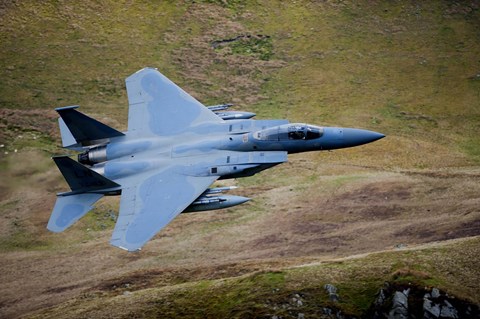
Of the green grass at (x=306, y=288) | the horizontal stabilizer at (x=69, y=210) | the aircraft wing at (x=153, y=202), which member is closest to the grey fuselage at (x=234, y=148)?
the aircraft wing at (x=153, y=202)

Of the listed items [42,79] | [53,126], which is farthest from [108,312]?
[42,79]

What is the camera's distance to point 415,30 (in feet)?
291

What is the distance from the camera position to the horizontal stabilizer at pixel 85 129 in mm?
47000

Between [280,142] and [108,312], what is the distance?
49.3 ft

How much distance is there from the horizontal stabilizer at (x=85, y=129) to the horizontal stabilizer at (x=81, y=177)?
13.6 feet

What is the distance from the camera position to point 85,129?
4756cm

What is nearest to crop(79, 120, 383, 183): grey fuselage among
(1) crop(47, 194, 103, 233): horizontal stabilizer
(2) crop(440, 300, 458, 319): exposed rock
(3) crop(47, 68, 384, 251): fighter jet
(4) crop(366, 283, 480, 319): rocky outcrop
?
(3) crop(47, 68, 384, 251): fighter jet

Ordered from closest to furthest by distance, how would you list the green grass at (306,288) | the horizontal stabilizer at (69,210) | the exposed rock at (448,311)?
the exposed rock at (448,311), the green grass at (306,288), the horizontal stabilizer at (69,210)

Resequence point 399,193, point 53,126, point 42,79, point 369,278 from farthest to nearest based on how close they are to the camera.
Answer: point 42,79, point 53,126, point 399,193, point 369,278

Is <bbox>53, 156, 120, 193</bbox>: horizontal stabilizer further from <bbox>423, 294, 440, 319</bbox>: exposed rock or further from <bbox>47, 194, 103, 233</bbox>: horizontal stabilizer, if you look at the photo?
<bbox>423, 294, 440, 319</bbox>: exposed rock

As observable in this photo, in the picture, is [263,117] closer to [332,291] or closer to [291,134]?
[291,134]

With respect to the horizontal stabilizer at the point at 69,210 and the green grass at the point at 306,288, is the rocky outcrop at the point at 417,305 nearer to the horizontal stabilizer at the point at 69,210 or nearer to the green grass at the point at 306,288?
the green grass at the point at 306,288

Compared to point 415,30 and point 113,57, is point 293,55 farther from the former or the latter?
point 113,57

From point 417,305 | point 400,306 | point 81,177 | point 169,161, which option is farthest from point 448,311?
point 81,177
